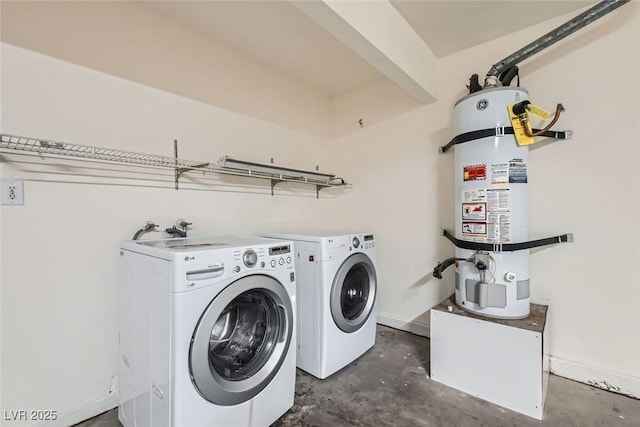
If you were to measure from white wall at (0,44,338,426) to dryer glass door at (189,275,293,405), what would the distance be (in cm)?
74

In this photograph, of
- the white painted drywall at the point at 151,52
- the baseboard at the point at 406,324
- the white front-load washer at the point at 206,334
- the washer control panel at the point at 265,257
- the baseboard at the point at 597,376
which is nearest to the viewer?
the white front-load washer at the point at 206,334

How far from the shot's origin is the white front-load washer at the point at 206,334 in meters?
1.14

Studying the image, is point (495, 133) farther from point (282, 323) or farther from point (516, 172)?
point (282, 323)

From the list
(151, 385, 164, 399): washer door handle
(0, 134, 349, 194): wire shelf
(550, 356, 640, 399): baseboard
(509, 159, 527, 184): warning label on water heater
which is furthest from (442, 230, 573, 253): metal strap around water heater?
(151, 385, 164, 399): washer door handle

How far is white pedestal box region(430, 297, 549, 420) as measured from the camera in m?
1.51

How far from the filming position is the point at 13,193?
1.35 m

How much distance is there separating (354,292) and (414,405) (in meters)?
0.81

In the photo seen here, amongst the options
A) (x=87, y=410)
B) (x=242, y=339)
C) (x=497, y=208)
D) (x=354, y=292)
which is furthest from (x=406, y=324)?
(x=87, y=410)

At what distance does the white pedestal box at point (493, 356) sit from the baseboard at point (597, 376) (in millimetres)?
324

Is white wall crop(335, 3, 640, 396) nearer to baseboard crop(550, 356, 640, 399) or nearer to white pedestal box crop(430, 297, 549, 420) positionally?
baseboard crop(550, 356, 640, 399)

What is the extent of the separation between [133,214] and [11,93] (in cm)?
76

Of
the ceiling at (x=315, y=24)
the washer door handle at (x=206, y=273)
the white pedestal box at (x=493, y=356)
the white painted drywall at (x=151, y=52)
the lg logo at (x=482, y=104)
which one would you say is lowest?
the white pedestal box at (x=493, y=356)

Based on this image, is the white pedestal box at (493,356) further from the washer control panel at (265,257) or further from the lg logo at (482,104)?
the lg logo at (482,104)

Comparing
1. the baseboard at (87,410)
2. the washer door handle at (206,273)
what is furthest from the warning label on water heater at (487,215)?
the baseboard at (87,410)
